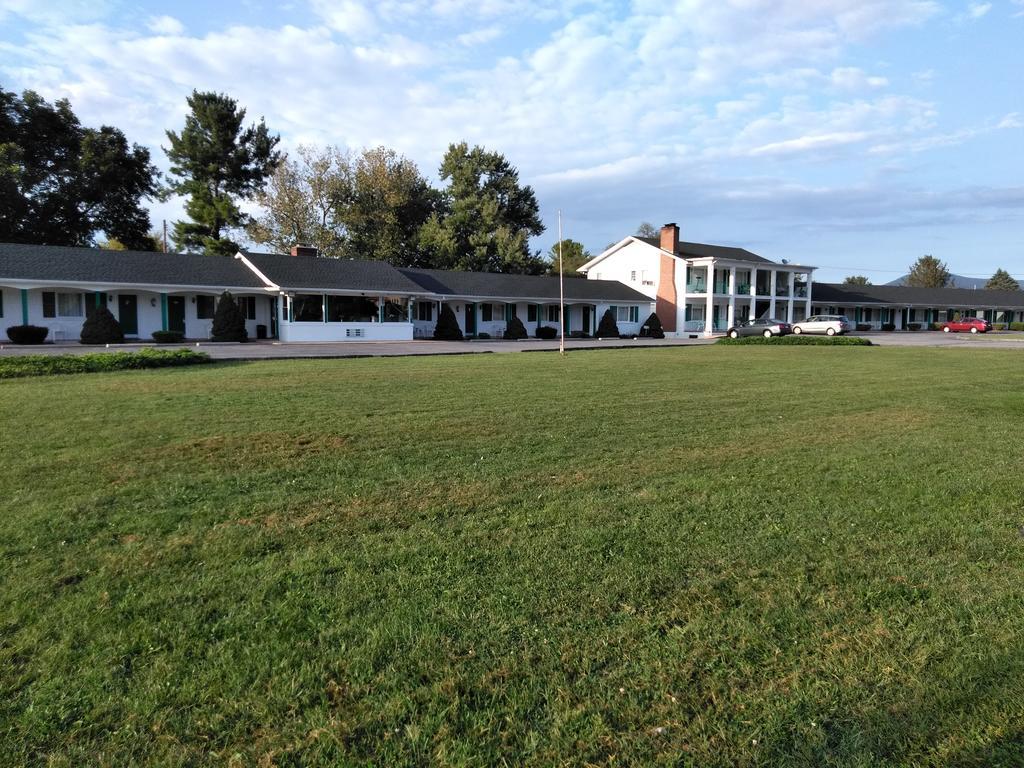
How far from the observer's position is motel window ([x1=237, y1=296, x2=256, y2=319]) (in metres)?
34.9

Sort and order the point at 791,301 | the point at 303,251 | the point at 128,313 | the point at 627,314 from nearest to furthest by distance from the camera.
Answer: the point at 128,313
the point at 303,251
the point at 627,314
the point at 791,301

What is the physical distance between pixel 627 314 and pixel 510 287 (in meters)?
10.8

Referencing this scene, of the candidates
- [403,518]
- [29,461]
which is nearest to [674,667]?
[403,518]

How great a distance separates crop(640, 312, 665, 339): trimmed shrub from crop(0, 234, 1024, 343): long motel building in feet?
6.15

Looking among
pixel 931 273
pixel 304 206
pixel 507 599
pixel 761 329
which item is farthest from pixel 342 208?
pixel 931 273

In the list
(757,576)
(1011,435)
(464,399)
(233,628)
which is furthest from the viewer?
(464,399)

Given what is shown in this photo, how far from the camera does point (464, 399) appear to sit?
11766 mm

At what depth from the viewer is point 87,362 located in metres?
16.4

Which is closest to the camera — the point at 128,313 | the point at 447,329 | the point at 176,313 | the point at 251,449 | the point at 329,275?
the point at 251,449

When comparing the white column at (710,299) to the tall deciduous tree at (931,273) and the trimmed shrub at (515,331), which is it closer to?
the trimmed shrub at (515,331)

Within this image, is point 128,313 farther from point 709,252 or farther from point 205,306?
point 709,252

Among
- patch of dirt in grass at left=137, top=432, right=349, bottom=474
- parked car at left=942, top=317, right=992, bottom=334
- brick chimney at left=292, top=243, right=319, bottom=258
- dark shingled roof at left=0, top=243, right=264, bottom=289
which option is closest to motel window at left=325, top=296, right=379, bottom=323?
dark shingled roof at left=0, top=243, right=264, bottom=289

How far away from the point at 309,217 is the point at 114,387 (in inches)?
1693

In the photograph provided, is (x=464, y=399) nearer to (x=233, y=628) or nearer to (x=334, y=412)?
(x=334, y=412)
